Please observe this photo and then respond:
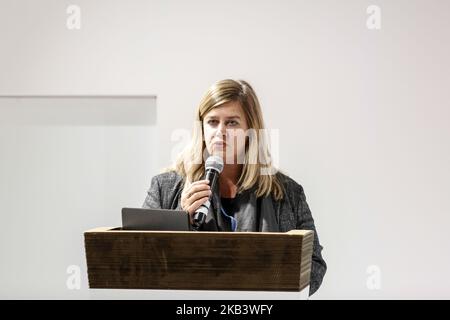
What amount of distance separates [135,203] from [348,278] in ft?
3.83

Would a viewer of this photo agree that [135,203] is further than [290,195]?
Yes

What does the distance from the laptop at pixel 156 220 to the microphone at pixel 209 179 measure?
13 cm

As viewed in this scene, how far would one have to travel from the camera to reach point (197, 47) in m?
3.61

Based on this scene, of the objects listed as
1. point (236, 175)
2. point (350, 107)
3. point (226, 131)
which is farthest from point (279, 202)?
point (350, 107)

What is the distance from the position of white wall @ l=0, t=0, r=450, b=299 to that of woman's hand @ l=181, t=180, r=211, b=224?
2099 millimetres

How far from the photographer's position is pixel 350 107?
3594 millimetres

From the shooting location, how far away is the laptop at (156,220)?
136cm

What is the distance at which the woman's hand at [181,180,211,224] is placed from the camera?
4.92ft

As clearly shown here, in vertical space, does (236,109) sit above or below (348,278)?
above

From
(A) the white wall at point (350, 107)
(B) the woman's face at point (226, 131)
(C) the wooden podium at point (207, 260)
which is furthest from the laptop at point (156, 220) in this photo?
(A) the white wall at point (350, 107)

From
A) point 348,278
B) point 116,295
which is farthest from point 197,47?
point 116,295

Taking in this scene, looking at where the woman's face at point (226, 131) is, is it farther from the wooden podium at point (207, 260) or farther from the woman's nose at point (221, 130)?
the wooden podium at point (207, 260)

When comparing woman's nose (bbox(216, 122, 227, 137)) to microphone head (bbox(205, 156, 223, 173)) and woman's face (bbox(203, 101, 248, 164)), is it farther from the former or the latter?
microphone head (bbox(205, 156, 223, 173))
